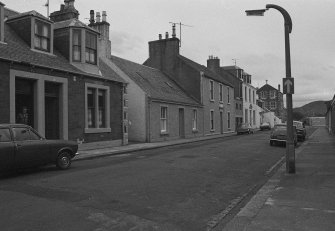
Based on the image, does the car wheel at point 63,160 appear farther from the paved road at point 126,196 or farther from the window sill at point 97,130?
the window sill at point 97,130

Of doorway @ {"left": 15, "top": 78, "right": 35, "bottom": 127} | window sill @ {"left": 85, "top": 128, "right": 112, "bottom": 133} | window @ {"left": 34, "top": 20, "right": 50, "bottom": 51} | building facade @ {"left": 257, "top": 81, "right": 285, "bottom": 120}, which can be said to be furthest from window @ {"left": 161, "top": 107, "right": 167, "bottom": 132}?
building facade @ {"left": 257, "top": 81, "right": 285, "bottom": 120}

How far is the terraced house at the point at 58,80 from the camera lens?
1691 cm

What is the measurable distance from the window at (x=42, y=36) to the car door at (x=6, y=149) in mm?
8794

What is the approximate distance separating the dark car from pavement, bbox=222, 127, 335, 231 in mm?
6722

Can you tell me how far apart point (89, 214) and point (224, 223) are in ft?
7.70

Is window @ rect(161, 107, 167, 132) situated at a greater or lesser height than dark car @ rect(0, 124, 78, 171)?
greater

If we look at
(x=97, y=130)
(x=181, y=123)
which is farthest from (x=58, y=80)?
(x=181, y=123)

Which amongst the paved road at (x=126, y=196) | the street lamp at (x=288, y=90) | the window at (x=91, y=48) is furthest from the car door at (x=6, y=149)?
the window at (x=91, y=48)

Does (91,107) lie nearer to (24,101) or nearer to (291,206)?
(24,101)

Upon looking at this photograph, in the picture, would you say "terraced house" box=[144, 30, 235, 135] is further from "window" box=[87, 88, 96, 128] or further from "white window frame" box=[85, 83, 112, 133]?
"window" box=[87, 88, 96, 128]

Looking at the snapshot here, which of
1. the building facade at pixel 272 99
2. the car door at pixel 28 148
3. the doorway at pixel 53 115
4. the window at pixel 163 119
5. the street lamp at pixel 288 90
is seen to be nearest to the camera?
the car door at pixel 28 148

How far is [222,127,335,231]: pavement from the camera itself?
6.25m

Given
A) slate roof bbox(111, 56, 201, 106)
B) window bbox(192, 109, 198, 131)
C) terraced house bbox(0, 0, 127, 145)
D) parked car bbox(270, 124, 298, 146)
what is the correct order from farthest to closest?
window bbox(192, 109, 198, 131), slate roof bbox(111, 56, 201, 106), parked car bbox(270, 124, 298, 146), terraced house bbox(0, 0, 127, 145)

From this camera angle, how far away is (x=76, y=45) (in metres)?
21.3
